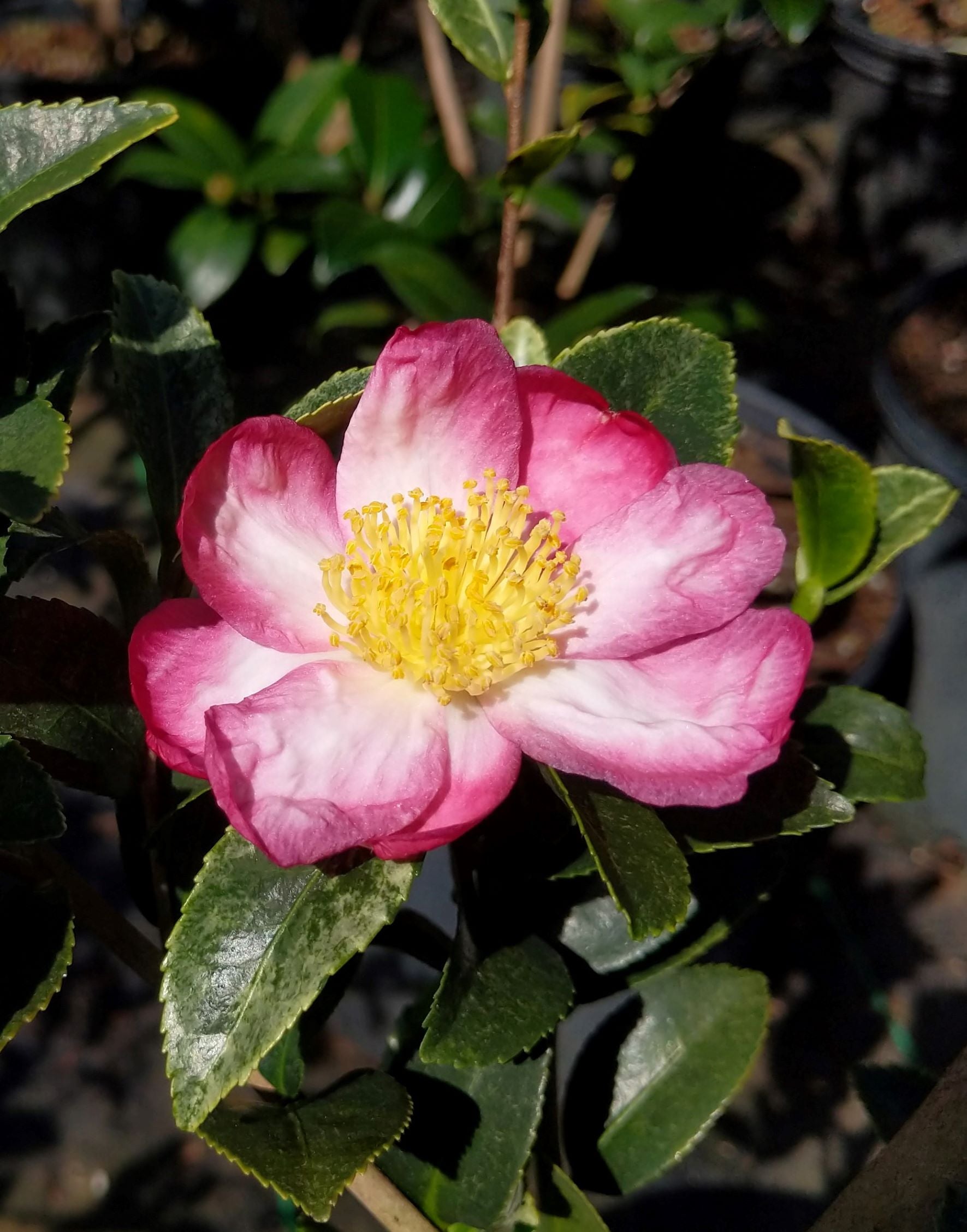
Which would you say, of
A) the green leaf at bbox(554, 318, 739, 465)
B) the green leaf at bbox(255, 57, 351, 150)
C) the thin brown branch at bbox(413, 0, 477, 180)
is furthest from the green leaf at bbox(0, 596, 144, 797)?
the green leaf at bbox(255, 57, 351, 150)

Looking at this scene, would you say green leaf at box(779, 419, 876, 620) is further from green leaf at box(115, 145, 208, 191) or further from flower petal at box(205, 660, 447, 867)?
green leaf at box(115, 145, 208, 191)

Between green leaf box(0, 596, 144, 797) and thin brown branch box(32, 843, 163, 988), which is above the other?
green leaf box(0, 596, 144, 797)

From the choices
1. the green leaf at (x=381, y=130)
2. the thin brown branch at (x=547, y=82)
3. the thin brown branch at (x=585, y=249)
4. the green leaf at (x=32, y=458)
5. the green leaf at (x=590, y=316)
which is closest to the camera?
the green leaf at (x=32, y=458)

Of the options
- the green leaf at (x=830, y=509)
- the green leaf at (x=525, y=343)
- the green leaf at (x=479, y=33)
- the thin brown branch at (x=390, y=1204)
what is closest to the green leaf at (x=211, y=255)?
the green leaf at (x=479, y=33)

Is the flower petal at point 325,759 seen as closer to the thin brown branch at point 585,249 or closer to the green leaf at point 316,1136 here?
the green leaf at point 316,1136

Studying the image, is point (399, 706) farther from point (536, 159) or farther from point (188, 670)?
point (536, 159)
